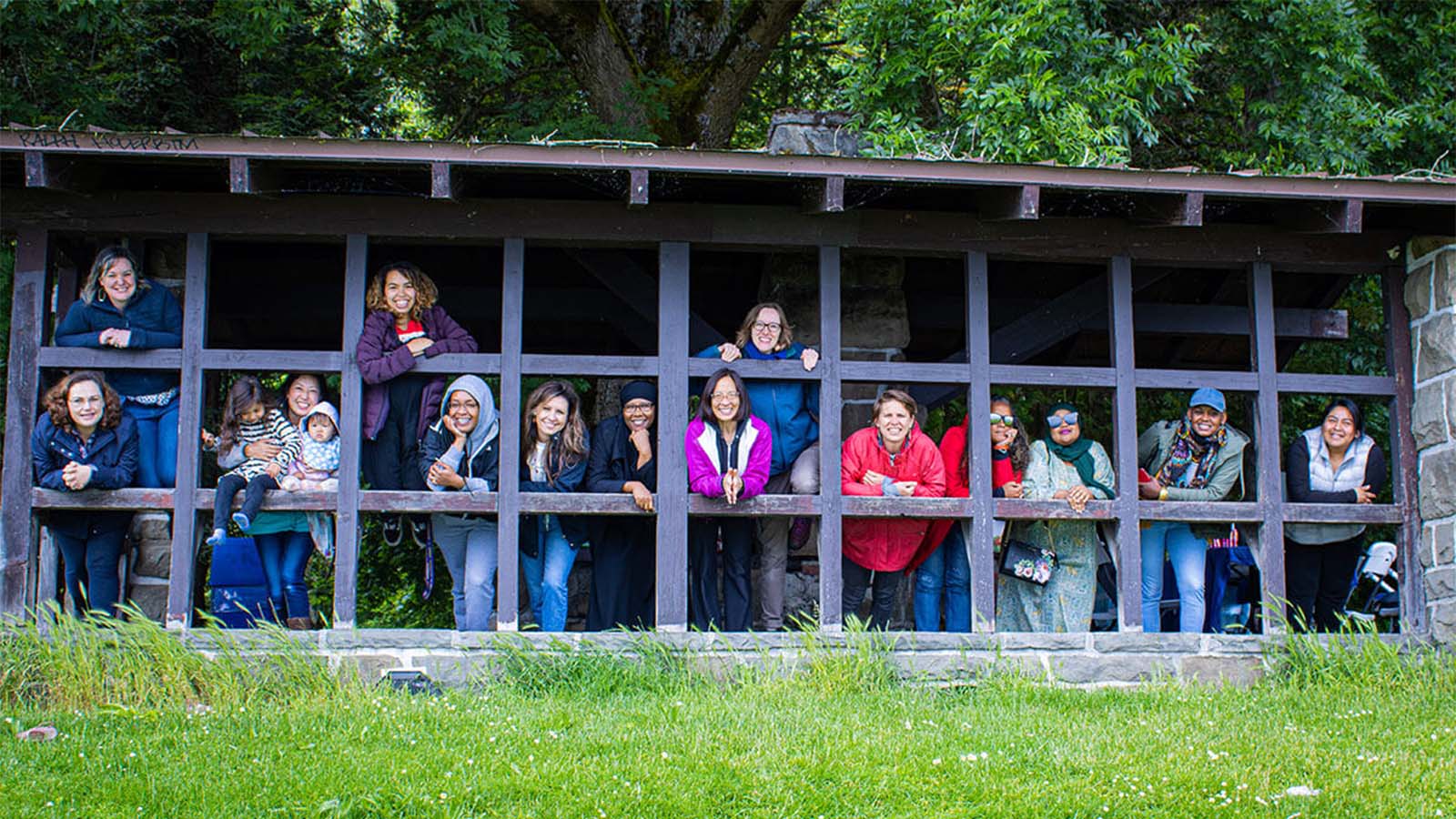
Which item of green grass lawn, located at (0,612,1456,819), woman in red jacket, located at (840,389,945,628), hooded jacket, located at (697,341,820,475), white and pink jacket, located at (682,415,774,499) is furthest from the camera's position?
hooded jacket, located at (697,341,820,475)

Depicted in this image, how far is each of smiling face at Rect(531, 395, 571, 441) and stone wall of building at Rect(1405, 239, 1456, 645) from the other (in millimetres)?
4491

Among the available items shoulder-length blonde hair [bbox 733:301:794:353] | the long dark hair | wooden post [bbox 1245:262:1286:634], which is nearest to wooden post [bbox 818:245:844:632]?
shoulder-length blonde hair [bbox 733:301:794:353]

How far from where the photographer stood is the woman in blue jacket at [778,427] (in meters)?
7.66

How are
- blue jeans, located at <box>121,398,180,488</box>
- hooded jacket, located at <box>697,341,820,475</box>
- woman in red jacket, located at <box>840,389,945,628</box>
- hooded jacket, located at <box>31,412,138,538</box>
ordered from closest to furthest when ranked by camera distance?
hooded jacket, located at <box>31,412,138,538</box>, blue jeans, located at <box>121,398,180,488</box>, woman in red jacket, located at <box>840,389,945,628</box>, hooded jacket, located at <box>697,341,820,475</box>

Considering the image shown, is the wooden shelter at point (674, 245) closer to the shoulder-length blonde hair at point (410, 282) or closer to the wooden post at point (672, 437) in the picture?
the wooden post at point (672, 437)

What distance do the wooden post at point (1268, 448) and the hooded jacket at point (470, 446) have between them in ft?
13.0

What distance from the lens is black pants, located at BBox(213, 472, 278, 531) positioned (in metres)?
7.15

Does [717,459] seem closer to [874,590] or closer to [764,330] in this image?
[764,330]

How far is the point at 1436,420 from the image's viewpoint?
765 centimetres

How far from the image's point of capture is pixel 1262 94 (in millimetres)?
11812

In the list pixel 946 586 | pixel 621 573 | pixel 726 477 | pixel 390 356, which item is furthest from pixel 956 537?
pixel 390 356

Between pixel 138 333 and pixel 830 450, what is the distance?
3.49 meters

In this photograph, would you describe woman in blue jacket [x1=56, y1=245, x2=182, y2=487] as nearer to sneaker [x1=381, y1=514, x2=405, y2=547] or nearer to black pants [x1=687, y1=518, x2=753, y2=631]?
sneaker [x1=381, y1=514, x2=405, y2=547]

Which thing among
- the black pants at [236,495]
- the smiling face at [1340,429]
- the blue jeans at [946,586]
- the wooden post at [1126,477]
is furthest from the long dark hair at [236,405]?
the smiling face at [1340,429]
